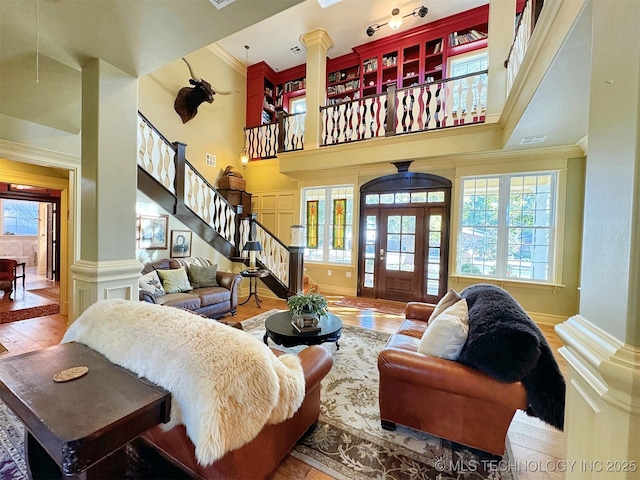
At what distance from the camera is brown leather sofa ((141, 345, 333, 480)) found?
1181mm

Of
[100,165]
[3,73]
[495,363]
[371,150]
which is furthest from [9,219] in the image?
[495,363]

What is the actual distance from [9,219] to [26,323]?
667 cm

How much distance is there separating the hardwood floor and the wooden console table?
35.3 inches

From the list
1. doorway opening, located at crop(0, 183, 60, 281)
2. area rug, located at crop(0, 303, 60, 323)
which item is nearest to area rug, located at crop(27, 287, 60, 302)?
area rug, located at crop(0, 303, 60, 323)

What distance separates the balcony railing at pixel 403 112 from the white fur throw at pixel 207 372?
4.45 meters

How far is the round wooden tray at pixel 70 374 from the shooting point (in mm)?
1067

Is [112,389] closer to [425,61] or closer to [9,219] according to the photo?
[425,61]

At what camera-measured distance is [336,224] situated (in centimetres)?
Answer: 598

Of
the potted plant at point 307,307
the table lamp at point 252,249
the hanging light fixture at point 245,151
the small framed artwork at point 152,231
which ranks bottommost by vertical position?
the potted plant at point 307,307

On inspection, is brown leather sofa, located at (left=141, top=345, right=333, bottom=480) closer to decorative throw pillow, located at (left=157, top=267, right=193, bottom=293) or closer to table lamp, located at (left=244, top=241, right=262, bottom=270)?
decorative throw pillow, located at (left=157, top=267, right=193, bottom=293)

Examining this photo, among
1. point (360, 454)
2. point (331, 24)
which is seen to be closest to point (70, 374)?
point (360, 454)

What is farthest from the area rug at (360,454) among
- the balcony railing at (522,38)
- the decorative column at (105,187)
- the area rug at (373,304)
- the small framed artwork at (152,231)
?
the balcony railing at (522,38)

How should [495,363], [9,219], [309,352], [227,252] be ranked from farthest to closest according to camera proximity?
[9,219] → [227,252] → [309,352] → [495,363]

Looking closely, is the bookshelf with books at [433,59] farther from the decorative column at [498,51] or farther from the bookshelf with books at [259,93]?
the bookshelf with books at [259,93]
